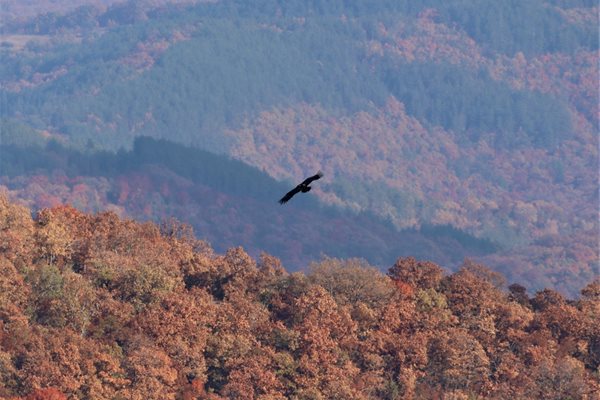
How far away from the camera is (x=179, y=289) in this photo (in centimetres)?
12875

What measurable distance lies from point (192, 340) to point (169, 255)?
22433mm

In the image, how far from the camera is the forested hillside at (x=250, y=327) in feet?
367

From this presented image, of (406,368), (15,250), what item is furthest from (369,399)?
(15,250)

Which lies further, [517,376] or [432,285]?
[432,285]

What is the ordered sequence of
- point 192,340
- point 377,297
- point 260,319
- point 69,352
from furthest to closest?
point 377,297, point 260,319, point 192,340, point 69,352

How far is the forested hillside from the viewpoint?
11175 centimetres

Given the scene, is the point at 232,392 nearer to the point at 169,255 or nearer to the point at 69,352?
the point at 69,352

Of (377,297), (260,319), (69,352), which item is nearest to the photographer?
(69,352)

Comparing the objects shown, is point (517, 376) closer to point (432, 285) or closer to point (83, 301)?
point (432, 285)

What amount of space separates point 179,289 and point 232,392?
17124mm

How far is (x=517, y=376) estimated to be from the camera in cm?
12594

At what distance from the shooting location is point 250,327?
408ft

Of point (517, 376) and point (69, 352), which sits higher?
point (69, 352)

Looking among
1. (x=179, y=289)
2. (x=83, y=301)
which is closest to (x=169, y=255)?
(x=179, y=289)
